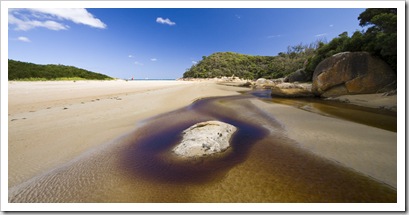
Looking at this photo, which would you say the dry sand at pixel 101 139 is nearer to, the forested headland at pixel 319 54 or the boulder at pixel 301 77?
the forested headland at pixel 319 54

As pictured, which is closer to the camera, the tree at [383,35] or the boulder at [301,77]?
the tree at [383,35]

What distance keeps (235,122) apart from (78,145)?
5.66 meters

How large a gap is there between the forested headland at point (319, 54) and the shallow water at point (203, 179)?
7.01 meters

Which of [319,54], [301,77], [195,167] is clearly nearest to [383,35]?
[319,54]

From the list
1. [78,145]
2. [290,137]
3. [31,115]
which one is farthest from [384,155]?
[31,115]

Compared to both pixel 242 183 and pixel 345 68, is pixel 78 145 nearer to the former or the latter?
pixel 242 183

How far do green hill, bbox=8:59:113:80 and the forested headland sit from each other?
35361 millimetres

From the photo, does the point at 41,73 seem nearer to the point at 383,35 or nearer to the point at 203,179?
the point at 203,179

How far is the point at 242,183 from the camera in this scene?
9.93 feet

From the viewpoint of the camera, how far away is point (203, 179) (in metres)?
3.13

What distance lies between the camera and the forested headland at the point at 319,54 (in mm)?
10536

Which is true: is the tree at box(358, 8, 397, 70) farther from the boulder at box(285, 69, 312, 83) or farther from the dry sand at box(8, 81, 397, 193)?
the boulder at box(285, 69, 312, 83)

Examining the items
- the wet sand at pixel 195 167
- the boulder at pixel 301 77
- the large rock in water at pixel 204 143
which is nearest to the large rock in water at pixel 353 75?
the wet sand at pixel 195 167

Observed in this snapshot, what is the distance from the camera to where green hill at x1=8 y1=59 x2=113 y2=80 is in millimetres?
25516
